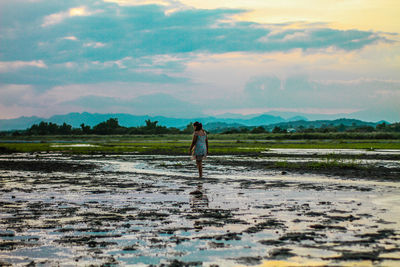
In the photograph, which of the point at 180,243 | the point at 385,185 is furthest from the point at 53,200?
the point at 385,185

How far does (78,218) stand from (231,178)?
11.0 m

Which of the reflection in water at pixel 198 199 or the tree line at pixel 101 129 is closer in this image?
the reflection in water at pixel 198 199

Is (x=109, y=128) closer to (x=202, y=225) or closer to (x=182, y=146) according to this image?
(x=182, y=146)

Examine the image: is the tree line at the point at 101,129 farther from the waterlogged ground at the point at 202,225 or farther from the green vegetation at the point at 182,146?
the waterlogged ground at the point at 202,225

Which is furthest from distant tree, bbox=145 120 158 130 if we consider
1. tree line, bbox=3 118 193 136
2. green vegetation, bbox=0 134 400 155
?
green vegetation, bbox=0 134 400 155

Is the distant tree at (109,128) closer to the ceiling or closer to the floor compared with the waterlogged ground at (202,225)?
closer to the ceiling

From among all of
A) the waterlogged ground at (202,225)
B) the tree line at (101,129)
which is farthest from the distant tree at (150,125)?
the waterlogged ground at (202,225)

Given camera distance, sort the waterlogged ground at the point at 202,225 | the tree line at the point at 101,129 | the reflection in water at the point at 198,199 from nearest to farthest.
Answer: the waterlogged ground at the point at 202,225
the reflection in water at the point at 198,199
the tree line at the point at 101,129

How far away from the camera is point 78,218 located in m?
10.8

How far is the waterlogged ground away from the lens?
731 cm

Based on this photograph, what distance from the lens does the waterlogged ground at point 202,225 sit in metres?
7.31

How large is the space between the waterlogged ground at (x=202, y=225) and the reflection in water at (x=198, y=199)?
27 mm

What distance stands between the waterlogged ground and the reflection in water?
0.03 meters

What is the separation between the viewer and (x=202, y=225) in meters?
9.81
